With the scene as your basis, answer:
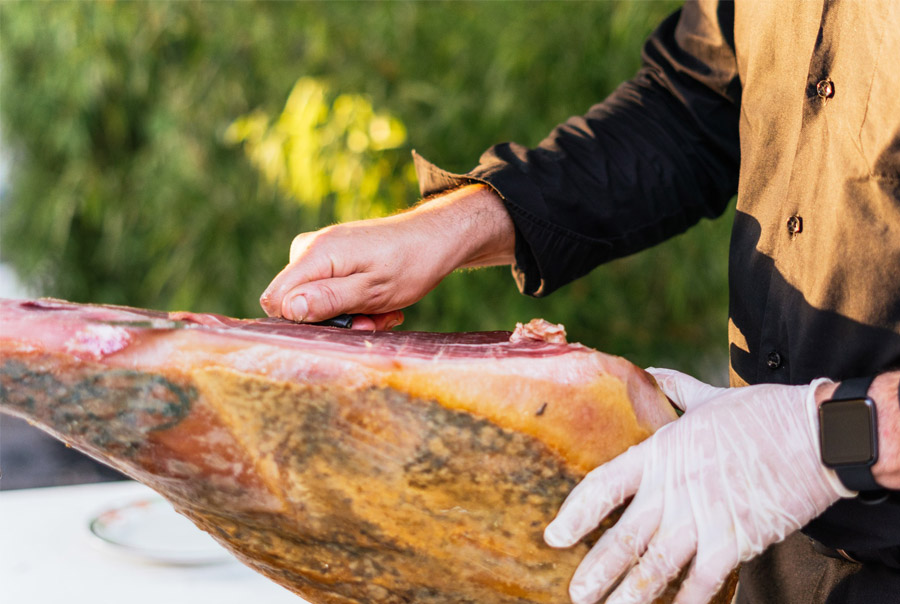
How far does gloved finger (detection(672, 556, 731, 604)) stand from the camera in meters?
0.98

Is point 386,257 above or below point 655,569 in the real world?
above

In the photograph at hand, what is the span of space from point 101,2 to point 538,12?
75.9 inches

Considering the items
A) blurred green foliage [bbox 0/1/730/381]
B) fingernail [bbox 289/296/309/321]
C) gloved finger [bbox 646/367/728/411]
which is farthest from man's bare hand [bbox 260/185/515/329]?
blurred green foliage [bbox 0/1/730/381]

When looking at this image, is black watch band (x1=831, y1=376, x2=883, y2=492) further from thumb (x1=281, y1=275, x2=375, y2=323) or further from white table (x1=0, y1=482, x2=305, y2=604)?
white table (x1=0, y1=482, x2=305, y2=604)

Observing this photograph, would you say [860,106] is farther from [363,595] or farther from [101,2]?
[101,2]

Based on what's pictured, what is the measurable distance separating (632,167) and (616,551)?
2.78 ft

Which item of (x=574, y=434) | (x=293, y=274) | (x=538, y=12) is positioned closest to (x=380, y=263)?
(x=293, y=274)

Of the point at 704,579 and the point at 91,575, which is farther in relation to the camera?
the point at 91,575

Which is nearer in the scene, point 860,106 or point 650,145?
point 860,106

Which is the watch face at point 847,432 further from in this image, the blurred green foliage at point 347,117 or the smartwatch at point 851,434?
the blurred green foliage at point 347,117

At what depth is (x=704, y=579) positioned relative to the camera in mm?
984

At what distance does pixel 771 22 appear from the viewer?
1.30m

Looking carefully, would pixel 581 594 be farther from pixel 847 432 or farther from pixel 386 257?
pixel 386 257

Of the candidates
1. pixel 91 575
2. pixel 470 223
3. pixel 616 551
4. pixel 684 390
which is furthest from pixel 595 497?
pixel 91 575
